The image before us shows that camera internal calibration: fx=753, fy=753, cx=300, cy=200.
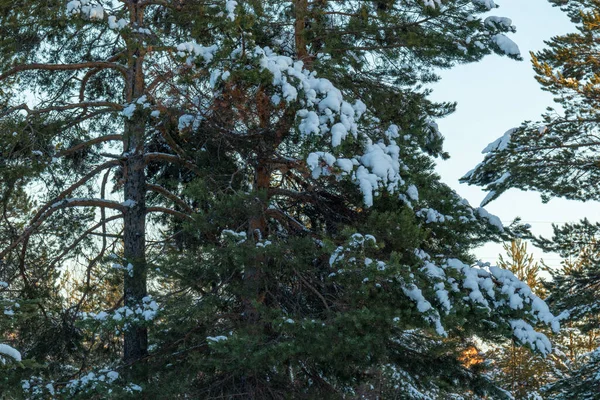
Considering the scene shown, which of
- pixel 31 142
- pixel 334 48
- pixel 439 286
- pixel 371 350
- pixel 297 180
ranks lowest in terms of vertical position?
pixel 371 350

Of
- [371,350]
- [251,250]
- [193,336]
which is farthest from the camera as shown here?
[193,336]

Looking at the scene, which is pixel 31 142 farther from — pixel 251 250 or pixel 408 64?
pixel 408 64

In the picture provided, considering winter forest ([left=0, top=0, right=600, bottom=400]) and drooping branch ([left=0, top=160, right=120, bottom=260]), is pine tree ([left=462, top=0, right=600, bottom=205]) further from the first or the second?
drooping branch ([left=0, top=160, right=120, bottom=260])

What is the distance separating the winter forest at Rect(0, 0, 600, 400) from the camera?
851 cm

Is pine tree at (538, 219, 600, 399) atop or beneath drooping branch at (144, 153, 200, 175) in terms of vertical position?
beneath

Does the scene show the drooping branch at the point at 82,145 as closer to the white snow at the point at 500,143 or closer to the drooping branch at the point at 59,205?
the drooping branch at the point at 59,205

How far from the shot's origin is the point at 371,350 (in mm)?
8156

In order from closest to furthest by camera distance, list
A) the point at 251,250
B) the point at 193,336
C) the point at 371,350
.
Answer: the point at 371,350 < the point at 251,250 < the point at 193,336

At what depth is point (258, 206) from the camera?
9266mm

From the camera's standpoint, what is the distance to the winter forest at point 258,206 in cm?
851

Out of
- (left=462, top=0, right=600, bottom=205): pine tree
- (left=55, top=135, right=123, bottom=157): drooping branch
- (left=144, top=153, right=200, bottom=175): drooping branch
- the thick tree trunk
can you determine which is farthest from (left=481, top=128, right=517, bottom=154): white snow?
(left=55, top=135, right=123, bottom=157): drooping branch

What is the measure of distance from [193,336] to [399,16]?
5.10 m

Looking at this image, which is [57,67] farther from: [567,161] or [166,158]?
[567,161]

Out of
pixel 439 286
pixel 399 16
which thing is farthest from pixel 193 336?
pixel 399 16
